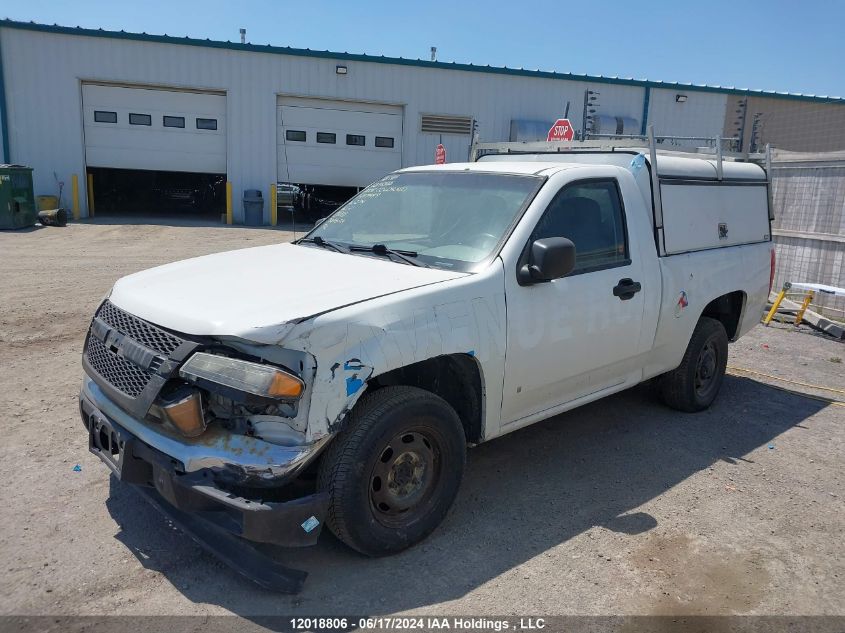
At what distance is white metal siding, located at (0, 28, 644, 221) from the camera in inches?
715

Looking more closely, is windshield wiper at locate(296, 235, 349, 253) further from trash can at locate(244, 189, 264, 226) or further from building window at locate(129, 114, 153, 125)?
building window at locate(129, 114, 153, 125)

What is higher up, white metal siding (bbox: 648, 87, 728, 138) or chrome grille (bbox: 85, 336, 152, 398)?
white metal siding (bbox: 648, 87, 728, 138)

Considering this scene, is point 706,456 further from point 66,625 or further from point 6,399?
point 6,399

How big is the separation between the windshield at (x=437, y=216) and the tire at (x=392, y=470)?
2.88 feet

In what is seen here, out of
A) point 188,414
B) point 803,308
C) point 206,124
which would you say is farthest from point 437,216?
point 206,124

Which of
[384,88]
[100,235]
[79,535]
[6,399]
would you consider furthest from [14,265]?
[384,88]

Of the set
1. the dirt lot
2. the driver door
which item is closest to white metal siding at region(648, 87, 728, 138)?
the dirt lot

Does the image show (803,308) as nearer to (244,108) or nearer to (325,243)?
(325,243)

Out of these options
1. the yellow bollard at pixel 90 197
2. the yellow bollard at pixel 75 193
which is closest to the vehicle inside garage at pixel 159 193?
the yellow bollard at pixel 90 197

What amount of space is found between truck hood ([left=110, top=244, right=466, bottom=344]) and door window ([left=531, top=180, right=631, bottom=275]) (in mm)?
883

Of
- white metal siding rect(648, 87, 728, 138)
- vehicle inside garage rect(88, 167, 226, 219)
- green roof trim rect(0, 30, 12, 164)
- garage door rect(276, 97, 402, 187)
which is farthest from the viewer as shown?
white metal siding rect(648, 87, 728, 138)

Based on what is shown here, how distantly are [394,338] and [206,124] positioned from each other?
18.4 m

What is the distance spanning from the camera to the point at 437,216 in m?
4.23

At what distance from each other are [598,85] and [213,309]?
2184 centimetres
